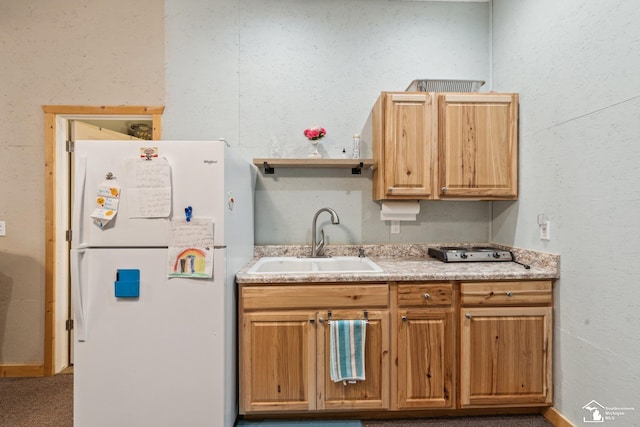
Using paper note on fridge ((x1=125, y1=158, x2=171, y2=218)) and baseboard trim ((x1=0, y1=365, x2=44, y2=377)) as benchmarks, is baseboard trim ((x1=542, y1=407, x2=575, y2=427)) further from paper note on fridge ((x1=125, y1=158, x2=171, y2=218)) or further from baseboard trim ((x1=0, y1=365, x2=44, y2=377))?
baseboard trim ((x1=0, y1=365, x2=44, y2=377))

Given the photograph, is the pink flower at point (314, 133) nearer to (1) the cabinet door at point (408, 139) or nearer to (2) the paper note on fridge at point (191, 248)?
(1) the cabinet door at point (408, 139)

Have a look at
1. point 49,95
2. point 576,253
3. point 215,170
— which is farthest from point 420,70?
point 49,95

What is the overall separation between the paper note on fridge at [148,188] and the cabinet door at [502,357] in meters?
1.78

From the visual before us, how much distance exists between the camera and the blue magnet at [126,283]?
61.5 inches

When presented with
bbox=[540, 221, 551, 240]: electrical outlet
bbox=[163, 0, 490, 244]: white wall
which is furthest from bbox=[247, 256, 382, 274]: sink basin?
bbox=[540, 221, 551, 240]: electrical outlet

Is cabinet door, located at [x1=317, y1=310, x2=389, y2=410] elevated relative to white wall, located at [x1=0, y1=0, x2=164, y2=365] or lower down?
lower down

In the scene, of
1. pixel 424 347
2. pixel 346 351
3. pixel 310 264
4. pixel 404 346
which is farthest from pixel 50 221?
pixel 424 347

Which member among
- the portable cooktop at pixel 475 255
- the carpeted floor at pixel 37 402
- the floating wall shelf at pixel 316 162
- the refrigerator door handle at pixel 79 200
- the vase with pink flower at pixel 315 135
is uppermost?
the vase with pink flower at pixel 315 135

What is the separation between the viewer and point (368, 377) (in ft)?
5.90

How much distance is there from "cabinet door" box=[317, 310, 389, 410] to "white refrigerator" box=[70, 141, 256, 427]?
558 mm

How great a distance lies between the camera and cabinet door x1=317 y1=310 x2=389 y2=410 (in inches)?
70.2

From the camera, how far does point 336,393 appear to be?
5.88 ft

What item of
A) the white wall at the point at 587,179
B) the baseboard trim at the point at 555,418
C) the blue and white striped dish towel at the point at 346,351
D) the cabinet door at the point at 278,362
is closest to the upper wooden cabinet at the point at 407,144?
the white wall at the point at 587,179

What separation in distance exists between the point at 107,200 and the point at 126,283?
43 centimetres
